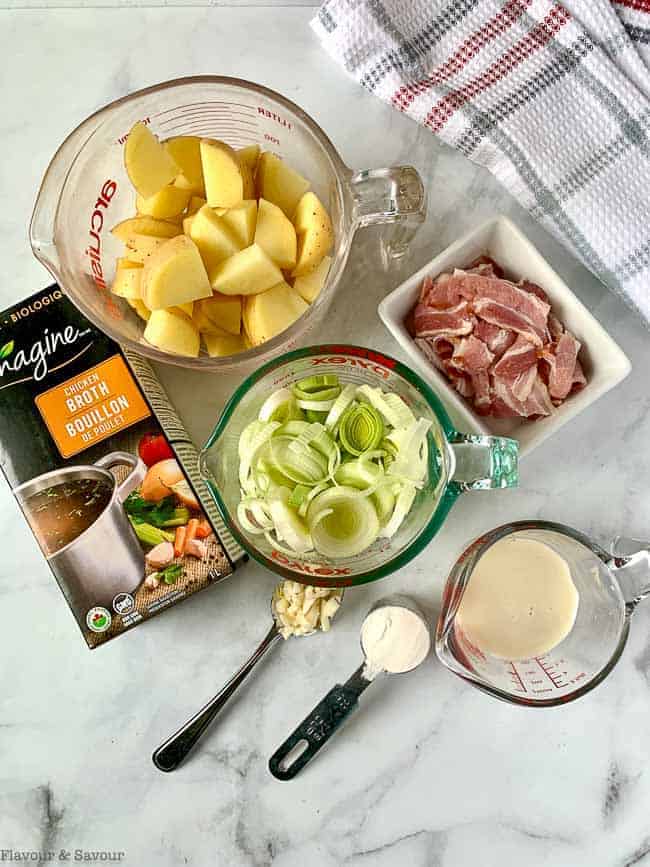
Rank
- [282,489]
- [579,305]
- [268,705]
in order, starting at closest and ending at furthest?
1. [282,489]
2. [579,305]
3. [268,705]

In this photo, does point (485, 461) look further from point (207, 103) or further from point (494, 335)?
point (207, 103)

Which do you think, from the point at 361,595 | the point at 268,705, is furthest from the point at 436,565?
the point at 268,705

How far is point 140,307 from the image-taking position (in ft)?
3.66

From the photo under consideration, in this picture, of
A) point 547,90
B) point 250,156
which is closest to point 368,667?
point 250,156

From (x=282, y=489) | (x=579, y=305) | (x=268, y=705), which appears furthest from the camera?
(x=268, y=705)

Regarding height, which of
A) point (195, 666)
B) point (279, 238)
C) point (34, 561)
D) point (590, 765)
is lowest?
point (590, 765)

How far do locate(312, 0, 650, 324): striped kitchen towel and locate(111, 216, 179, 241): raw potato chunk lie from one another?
1.30 feet

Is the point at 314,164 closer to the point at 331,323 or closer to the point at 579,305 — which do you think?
the point at 331,323

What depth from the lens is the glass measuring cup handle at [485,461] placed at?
100 centimetres

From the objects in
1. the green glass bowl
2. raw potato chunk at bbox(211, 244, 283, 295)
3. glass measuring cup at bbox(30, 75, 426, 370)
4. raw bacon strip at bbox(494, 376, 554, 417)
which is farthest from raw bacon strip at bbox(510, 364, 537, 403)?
raw potato chunk at bbox(211, 244, 283, 295)

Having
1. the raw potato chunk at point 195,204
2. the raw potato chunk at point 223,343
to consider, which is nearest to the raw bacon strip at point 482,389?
the raw potato chunk at point 223,343

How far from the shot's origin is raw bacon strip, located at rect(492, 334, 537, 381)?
1.14m

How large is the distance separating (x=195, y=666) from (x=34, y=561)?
292 mm

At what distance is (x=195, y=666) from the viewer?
1.24 metres
